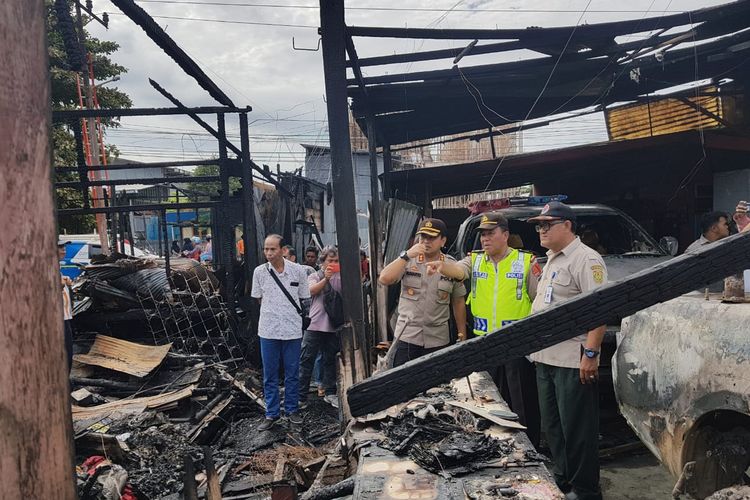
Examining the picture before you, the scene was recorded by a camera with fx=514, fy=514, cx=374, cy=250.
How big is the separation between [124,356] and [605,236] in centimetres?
631

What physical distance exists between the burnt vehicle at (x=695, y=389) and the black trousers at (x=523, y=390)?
1.23 meters

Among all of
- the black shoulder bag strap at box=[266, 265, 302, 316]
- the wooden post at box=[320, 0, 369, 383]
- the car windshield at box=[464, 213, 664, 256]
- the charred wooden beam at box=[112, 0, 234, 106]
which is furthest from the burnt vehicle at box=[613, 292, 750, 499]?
the charred wooden beam at box=[112, 0, 234, 106]

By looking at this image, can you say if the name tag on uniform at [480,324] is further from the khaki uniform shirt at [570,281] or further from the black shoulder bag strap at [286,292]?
the black shoulder bag strap at [286,292]

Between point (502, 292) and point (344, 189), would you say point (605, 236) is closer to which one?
point (502, 292)

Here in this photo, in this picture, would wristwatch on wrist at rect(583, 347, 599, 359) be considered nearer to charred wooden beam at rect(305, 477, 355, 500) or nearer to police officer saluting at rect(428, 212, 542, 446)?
police officer saluting at rect(428, 212, 542, 446)

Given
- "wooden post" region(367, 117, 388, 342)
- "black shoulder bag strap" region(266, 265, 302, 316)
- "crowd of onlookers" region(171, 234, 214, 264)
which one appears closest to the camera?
"black shoulder bag strap" region(266, 265, 302, 316)

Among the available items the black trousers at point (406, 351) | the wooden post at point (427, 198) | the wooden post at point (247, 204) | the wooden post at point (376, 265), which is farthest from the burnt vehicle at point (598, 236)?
the wooden post at point (427, 198)

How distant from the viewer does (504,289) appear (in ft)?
13.7

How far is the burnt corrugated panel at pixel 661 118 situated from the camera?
1075 cm

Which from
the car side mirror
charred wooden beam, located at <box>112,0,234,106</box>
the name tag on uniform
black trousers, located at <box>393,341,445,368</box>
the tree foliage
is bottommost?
black trousers, located at <box>393,341,445,368</box>

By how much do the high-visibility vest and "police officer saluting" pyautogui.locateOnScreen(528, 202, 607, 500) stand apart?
54 cm

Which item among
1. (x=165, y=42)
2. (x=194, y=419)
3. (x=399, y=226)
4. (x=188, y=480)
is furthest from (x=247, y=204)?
(x=188, y=480)

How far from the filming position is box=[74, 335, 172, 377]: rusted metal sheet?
637 cm

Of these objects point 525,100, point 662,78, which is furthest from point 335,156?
point 662,78
